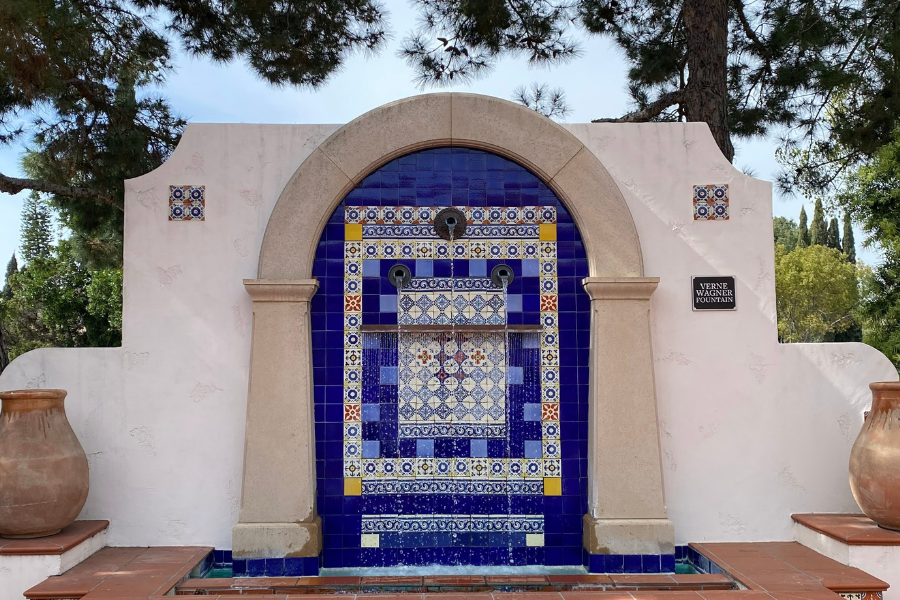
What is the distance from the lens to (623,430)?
19.0 feet

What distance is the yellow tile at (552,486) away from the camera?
19.4ft

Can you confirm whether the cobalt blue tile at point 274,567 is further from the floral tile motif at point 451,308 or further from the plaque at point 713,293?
the plaque at point 713,293

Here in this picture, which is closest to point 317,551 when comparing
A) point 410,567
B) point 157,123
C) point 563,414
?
point 410,567

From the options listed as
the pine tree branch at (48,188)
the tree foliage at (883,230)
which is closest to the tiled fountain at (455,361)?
the pine tree branch at (48,188)

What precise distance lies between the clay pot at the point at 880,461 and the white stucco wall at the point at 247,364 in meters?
0.47

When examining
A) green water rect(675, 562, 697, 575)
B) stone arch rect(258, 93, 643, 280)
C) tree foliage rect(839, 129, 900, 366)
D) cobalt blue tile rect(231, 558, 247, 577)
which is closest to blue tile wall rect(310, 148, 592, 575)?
stone arch rect(258, 93, 643, 280)

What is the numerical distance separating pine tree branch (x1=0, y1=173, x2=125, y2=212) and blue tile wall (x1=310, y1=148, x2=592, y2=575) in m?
4.17

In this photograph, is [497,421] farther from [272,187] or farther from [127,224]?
[127,224]

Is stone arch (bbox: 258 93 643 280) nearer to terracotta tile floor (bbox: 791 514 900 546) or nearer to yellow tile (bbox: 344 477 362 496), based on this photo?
yellow tile (bbox: 344 477 362 496)

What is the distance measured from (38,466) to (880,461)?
5.83 meters

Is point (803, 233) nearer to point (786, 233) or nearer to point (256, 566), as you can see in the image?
point (786, 233)

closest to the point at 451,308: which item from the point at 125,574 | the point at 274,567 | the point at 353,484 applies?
the point at 353,484

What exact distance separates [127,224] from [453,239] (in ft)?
8.56

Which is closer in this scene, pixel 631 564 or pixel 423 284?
pixel 631 564
